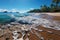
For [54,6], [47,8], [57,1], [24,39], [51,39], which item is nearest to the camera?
[51,39]

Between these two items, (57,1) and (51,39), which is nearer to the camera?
(51,39)

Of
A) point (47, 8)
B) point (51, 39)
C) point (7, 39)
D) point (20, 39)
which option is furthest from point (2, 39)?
point (47, 8)

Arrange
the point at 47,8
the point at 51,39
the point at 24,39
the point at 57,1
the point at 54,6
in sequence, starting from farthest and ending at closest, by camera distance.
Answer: the point at 47,8 → the point at 54,6 → the point at 57,1 → the point at 24,39 → the point at 51,39

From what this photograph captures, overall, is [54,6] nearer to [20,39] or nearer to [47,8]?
[47,8]

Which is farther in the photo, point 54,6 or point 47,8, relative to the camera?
point 47,8

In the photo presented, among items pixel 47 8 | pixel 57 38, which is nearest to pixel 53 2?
pixel 47 8

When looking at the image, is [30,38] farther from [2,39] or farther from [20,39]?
[2,39]

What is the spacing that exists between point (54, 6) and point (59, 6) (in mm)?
1492

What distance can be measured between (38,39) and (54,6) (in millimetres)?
29941

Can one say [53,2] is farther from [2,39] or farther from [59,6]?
[2,39]

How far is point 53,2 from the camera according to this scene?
32.7m

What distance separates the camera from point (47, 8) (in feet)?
124

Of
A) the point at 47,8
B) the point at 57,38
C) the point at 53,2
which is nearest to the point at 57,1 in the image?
the point at 53,2

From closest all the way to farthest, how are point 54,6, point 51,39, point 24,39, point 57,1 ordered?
1. point 51,39
2. point 24,39
3. point 57,1
4. point 54,6
